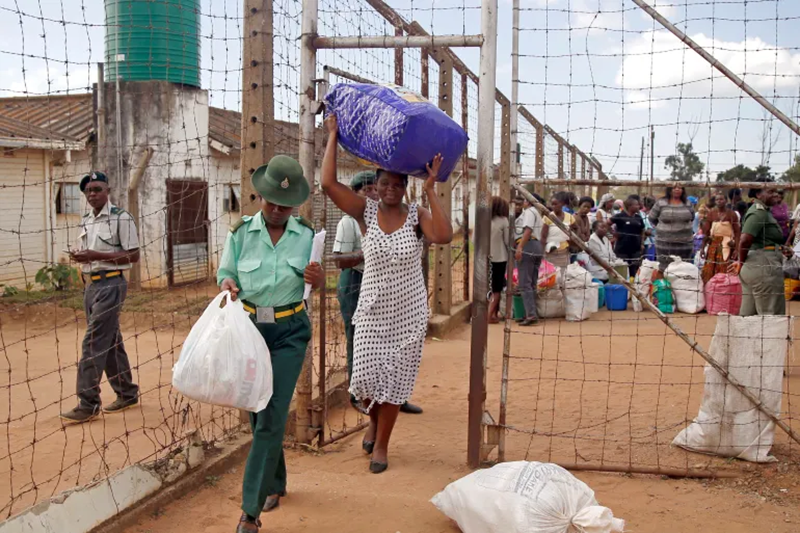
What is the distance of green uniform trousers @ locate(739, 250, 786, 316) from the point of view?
6.82 m

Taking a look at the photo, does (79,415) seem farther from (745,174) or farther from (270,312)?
(745,174)

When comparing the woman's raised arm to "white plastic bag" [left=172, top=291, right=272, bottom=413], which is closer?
"white plastic bag" [left=172, top=291, right=272, bottom=413]

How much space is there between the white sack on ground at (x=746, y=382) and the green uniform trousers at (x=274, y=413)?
107 inches

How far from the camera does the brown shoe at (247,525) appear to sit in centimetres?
354

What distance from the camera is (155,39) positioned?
7.25m

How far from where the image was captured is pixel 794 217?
402 inches

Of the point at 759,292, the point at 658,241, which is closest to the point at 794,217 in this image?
the point at 658,241

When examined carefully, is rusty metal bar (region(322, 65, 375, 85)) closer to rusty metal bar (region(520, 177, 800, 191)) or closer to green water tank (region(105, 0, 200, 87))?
green water tank (region(105, 0, 200, 87))

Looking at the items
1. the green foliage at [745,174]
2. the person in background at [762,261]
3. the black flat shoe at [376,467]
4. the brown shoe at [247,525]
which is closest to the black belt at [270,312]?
the brown shoe at [247,525]

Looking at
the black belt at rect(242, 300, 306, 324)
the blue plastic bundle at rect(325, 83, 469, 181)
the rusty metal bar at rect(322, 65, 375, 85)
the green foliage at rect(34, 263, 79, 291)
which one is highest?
the rusty metal bar at rect(322, 65, 375, 85)

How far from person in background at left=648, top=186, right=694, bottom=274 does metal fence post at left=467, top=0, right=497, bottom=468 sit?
7660 millimetres

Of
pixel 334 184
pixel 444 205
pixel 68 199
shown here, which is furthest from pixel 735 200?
pixel 68 199

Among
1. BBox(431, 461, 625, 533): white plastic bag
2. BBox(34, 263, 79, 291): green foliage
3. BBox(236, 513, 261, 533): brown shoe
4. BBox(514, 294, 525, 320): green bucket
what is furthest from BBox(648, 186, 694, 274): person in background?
BBox(34, 263, 79, 291): green foliage

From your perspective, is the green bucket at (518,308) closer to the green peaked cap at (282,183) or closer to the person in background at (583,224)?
the person in background at (583,224)
